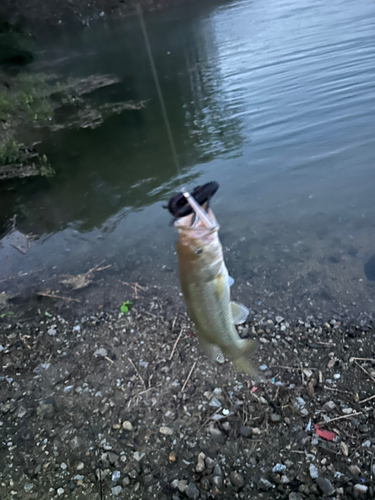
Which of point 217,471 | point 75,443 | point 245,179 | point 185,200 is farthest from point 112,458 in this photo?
point 245,179

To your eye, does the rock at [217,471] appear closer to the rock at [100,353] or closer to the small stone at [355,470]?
the small stone at [355,470]

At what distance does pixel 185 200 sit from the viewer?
5.82 feet

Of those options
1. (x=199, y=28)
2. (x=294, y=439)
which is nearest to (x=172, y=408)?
(x=294, y=439)

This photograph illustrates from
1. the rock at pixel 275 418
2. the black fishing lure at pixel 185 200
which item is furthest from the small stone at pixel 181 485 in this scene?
the black fishing lure at pixel 185 200

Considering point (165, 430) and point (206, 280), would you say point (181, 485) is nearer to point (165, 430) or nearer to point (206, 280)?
point (165, 430)

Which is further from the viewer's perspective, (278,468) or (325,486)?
(278,468)

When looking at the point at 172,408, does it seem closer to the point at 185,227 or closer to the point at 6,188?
the point at 185,227

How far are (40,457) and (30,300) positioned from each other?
2.54m

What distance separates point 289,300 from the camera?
494 cm

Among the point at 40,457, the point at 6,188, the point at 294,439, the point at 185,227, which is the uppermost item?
the point at 185,227

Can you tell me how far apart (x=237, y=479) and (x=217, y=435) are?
1.38 ft

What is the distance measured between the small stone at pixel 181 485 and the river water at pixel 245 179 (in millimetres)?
2338

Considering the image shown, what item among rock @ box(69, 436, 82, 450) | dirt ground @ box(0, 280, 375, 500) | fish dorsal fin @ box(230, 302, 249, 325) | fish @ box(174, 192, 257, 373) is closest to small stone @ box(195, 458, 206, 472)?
dirt ground @ box(0, 280, 375, 500)

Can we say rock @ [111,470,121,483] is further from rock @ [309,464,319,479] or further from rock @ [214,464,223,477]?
rock @ [309,464,319,479]
